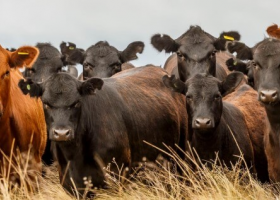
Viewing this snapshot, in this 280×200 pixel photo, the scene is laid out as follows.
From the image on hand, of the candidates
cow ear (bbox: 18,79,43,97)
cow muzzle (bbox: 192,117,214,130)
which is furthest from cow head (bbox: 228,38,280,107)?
cow ear (bbox: 18,79,43,97)

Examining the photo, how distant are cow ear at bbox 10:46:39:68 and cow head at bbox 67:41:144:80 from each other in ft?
12.5

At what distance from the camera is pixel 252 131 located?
33.6ft

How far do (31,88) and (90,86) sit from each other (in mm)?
694

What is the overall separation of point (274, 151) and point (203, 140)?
3.42ft

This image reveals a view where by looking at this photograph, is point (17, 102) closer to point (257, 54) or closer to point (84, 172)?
point (84, 172)

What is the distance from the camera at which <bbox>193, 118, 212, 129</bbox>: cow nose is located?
861cm

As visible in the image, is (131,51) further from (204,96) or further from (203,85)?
(204,96)

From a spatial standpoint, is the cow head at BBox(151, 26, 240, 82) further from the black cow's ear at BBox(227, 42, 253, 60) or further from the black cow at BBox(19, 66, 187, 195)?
the black cow at BBox(19, 66, 187, 195)

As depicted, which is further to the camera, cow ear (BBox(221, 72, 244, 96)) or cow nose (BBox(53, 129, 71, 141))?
cow ear (BBox(221, 72, 244, 96))

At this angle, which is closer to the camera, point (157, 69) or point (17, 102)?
point (17, 102)

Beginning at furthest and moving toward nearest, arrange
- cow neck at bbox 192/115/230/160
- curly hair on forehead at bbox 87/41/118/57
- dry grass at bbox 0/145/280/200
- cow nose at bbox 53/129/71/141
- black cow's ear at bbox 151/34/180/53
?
1. curly hair on forehead at bbox 87/41/118/57
2. black cow's ear at bbox 151/34/180/53
3. cow neck at bbox 192/115/230/160
4. cow nose at bbox 53/129/71/141
5. dry grass at bbox 0/145/280/200

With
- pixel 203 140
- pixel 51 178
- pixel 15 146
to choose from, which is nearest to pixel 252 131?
pixel 203 140

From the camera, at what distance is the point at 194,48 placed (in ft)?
35.3

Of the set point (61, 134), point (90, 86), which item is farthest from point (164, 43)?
point (61, 134)
